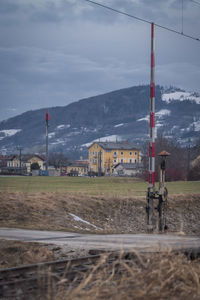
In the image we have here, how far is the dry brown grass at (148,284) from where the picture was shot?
6180 mm

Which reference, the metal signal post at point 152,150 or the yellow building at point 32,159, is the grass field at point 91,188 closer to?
the metal signal post at point 152,150

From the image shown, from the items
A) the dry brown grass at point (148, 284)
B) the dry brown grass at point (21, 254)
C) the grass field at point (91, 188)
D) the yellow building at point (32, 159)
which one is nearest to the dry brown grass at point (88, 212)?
the grass field at point (91, 188)

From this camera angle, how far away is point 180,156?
342ft

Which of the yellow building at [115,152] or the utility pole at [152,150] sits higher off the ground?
the yellow building at [115,152]

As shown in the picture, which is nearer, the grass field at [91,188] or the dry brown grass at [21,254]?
the dry brown grass at [21,254]

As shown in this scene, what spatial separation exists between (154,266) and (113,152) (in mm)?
187285

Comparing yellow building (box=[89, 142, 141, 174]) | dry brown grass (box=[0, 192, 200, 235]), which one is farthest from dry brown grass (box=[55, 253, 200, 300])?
yellow building (box=[89, 142, 141, 174])

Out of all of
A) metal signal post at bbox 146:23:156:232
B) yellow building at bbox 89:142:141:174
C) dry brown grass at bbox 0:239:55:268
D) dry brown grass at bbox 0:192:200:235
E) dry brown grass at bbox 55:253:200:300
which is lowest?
dry brown grass at bbox 0:192:200:235

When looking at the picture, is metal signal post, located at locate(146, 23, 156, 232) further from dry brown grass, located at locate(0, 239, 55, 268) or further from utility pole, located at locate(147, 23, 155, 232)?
dry brown grass, located at locate(0, 239, 55, 268)

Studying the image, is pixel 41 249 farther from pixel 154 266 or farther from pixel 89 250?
pixel 154 266

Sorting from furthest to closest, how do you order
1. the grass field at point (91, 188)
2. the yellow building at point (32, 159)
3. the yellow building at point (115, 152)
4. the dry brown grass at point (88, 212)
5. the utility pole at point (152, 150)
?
the yellow building at point (115, 152), the yellow building at point (32, 159), the grass field at point (91, 188), the dry brown grass at point (88, 212), the utility pole at point (152, 150)

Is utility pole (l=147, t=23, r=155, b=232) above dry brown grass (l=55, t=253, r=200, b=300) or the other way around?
above

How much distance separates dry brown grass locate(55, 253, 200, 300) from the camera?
20.3ft

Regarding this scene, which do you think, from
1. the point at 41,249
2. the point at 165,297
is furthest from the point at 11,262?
the point at 165,297
